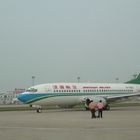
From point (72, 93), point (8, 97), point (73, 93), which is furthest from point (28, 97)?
point (8, 97)

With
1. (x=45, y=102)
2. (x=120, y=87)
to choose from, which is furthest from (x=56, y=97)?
(x=120, y=87)

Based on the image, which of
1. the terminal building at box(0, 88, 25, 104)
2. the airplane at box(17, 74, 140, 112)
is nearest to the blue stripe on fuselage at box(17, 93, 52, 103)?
the airplane at box(17, 74, 140, 112)

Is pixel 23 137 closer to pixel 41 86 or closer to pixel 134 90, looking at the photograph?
pixel 41 86

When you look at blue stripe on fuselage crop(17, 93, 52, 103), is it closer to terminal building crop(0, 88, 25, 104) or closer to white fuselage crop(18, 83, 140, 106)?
white fuselage crop(18, 83, 140, 106)

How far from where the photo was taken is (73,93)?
51875 millimetres

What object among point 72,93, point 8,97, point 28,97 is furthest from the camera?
point 8,97

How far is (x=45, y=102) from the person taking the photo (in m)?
49.3

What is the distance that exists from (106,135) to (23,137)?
3.57 meters

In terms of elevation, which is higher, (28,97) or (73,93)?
(73,93)

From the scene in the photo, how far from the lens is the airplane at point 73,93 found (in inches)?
1921

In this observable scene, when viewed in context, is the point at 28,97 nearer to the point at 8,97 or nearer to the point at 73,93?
the point at 73,93

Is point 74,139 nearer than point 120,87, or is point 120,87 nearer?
point 74,139

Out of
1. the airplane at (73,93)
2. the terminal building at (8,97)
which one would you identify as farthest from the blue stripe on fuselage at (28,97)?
the terminal building at (8,97)

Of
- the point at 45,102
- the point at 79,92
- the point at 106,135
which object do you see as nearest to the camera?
the point at 106,135
